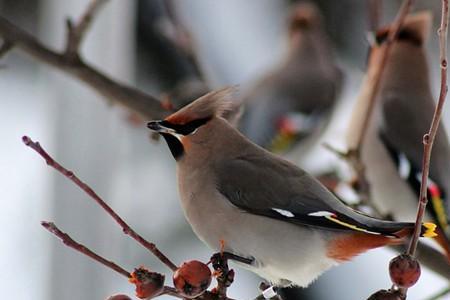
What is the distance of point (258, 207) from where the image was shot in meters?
1.85

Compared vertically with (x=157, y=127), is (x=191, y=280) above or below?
below

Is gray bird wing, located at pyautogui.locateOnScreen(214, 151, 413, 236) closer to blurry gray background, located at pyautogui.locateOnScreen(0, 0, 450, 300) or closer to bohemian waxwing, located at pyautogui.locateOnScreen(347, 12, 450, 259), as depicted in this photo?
blurry gray background, located at pyautogui.locateOnScreen(0, 0, 450, 300)

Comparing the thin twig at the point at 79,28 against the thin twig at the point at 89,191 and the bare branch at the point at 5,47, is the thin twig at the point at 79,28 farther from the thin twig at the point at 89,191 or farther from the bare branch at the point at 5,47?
the thin twig at the point at 89,191

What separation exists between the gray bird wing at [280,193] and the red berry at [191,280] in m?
0.37

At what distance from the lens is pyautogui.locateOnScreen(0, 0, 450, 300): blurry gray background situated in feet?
11.7

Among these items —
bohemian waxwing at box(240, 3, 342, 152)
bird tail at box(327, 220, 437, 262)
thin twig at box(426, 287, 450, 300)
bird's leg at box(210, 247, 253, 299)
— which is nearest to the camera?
bird's leg at box(210, 247, 253, 299)

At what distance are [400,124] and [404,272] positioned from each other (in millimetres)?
1510

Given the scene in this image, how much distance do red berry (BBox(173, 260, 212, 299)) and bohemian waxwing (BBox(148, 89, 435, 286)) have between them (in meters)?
0.32

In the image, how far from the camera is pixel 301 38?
426cm

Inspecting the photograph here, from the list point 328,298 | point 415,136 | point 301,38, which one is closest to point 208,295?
point 415,136

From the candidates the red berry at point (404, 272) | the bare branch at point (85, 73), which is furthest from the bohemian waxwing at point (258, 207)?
the bare branch at point (85, 73)

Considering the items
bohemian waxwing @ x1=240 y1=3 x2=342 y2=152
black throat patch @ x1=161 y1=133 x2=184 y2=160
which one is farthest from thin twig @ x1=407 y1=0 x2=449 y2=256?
bohemian waxwing @ x1=240 y1=3 x2=342 y2=152

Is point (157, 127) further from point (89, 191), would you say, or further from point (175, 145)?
point (89, 191)

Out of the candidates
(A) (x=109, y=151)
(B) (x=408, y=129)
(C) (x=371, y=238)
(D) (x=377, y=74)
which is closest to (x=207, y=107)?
(C) (x=371, y=238)
